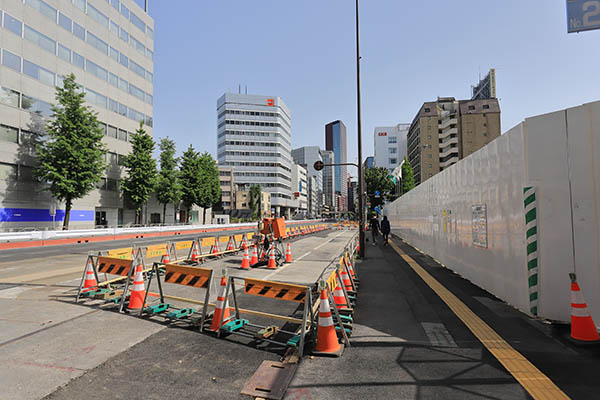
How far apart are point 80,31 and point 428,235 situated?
1629 inches

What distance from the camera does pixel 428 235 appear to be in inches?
589

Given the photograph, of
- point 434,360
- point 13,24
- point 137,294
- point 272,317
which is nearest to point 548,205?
point 434,360

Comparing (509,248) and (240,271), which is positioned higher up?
(509,248)

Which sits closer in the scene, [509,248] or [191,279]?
[191,279]

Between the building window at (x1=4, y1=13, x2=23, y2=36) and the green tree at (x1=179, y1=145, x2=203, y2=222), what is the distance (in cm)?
2407

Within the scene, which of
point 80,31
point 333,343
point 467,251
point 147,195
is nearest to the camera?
point 333,343

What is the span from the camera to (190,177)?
50.4 metres

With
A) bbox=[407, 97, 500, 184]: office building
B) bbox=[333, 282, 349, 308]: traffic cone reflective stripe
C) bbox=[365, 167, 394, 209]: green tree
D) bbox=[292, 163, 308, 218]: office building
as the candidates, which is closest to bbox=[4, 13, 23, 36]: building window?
bbox=[333, 282, 349, 308]: traffic cone reflective stripe

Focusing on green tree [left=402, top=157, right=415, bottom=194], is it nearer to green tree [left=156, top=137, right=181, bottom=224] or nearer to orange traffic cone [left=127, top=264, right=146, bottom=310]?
green tree [left=156, top=137, right=181, bottom=224]

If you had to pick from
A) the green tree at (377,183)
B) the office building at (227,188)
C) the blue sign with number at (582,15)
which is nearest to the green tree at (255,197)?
the office building at (227,188)

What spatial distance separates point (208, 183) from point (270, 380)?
169ft

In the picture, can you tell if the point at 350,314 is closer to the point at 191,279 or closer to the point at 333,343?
the point at 333,343

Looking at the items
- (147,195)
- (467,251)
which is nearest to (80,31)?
(147,195)

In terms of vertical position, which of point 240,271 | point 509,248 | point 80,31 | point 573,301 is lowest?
point 240,271
